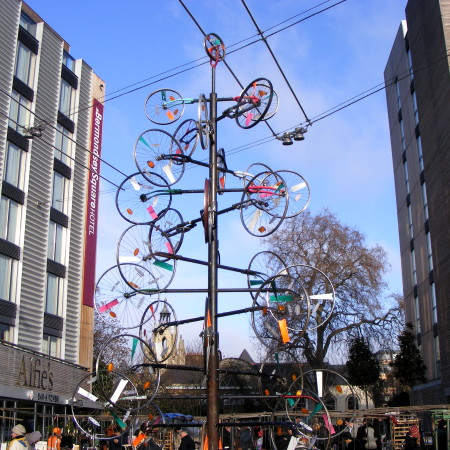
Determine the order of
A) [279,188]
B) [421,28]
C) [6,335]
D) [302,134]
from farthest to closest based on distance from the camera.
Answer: [421,28] < [6,335] < [302,134] < [279,188]

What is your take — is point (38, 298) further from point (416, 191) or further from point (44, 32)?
point (416, 191)

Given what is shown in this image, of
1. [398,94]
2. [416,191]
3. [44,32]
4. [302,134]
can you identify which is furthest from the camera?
[398,94]

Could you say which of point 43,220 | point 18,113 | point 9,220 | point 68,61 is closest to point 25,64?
point 18,113

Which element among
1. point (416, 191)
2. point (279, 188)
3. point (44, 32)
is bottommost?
point (279, 188)

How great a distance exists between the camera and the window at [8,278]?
27.0m

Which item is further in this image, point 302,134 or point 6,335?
point 6,335

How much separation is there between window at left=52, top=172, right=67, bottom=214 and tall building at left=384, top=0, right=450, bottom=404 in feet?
61.6

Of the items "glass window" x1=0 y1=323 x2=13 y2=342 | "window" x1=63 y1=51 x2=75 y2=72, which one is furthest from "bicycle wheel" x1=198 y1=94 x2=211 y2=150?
"window" x1=63 y1=51 x2=75 y2=72

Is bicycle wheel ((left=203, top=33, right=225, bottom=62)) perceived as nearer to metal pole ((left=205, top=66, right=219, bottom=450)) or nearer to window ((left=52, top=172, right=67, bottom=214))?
metal pole ((left=205, top=66, right=219, bottom=450))

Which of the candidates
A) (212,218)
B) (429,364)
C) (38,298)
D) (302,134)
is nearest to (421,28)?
(429,364)

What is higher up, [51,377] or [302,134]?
[302,134]

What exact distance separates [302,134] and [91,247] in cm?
2393

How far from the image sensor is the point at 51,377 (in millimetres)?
27109

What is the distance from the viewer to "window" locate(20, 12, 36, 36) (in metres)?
31.0
